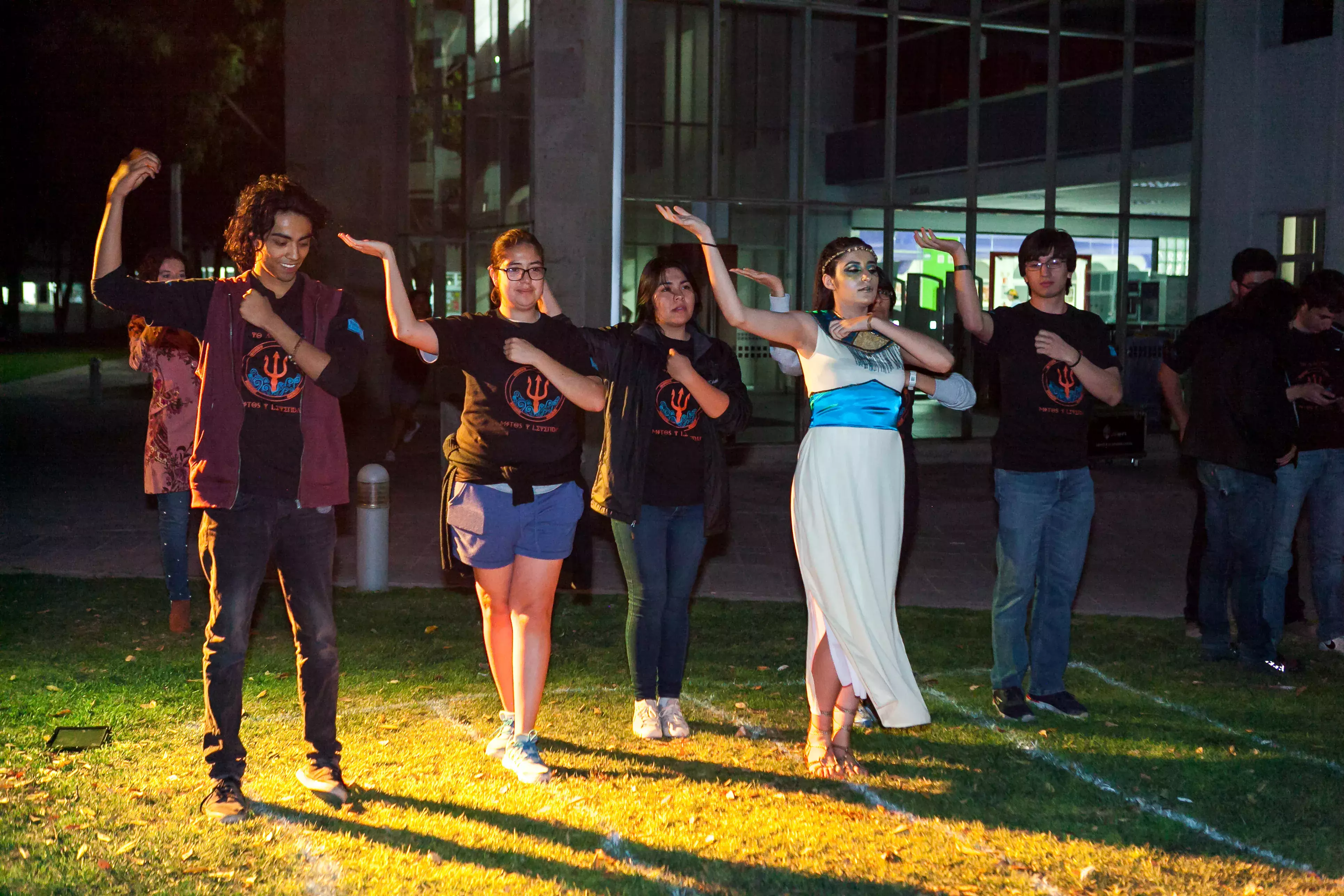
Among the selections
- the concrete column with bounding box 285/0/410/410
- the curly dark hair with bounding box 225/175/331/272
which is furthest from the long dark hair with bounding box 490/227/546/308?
the concrete column with bounding box 285/0/410/410

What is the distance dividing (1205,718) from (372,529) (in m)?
4.97

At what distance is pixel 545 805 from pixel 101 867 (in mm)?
1451

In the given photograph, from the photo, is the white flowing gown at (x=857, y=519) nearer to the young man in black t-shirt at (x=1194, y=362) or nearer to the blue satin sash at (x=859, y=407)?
the blue satin sash at (x=859, y=407)

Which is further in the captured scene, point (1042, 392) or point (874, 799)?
point (1042, 392)

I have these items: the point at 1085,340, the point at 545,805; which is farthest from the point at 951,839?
the point at 1085,340

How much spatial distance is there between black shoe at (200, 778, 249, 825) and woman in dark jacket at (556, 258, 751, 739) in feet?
5.44

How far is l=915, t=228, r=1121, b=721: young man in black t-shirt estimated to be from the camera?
5602mm

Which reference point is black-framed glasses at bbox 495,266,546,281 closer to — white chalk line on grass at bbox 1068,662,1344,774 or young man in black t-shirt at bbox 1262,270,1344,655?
white chalk line on grass at bbox 1068,662,1344,774

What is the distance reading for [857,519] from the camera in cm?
481

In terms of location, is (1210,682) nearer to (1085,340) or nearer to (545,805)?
(1085,340)

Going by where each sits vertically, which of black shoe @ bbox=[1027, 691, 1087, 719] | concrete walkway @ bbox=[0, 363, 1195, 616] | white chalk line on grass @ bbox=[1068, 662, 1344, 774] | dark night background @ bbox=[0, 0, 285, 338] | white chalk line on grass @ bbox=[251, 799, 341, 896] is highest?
dark night background @ bbox=[0, 0, 285, 338]

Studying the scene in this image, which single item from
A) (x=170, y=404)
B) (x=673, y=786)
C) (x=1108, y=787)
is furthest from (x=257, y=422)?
(x=1108, y=787)

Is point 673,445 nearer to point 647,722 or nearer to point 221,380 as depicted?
point 647,722

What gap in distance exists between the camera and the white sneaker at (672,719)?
5.49 metres
